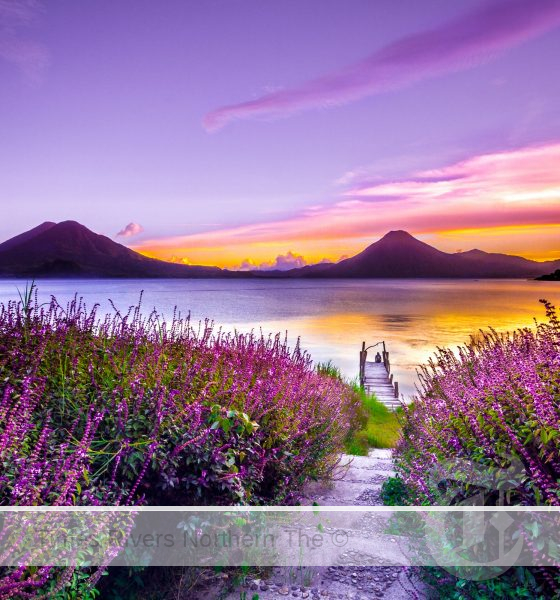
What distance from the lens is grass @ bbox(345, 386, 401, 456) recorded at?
9652 mm

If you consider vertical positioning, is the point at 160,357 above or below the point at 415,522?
above

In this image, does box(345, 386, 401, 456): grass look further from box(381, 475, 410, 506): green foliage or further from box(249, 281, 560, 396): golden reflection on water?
box(249, 281, 560, 396): golden reflection on water

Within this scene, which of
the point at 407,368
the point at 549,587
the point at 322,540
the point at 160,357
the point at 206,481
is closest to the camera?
the point at 549,587

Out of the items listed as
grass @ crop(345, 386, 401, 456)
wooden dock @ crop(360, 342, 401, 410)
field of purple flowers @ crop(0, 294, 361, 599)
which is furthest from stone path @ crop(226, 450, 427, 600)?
wooden dock @ crop(360, 342, 401, 410)

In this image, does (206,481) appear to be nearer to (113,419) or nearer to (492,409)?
(113,419)

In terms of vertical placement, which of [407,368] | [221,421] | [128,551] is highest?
[221,421]

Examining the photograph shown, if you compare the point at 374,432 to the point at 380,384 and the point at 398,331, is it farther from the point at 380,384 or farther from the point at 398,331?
the point at 398,331

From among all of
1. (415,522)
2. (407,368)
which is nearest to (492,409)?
(415,522)

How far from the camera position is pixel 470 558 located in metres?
3.13

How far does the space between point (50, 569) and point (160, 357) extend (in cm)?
245

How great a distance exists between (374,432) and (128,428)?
9.75m

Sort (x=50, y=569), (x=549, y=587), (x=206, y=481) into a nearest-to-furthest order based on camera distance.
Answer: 1. (x=50, y=569)
2. (x=549, y=587)
3. (x=206, y=481)

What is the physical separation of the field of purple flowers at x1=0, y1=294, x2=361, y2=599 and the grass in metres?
3.97

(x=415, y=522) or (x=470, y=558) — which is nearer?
(x=470, y=558)
